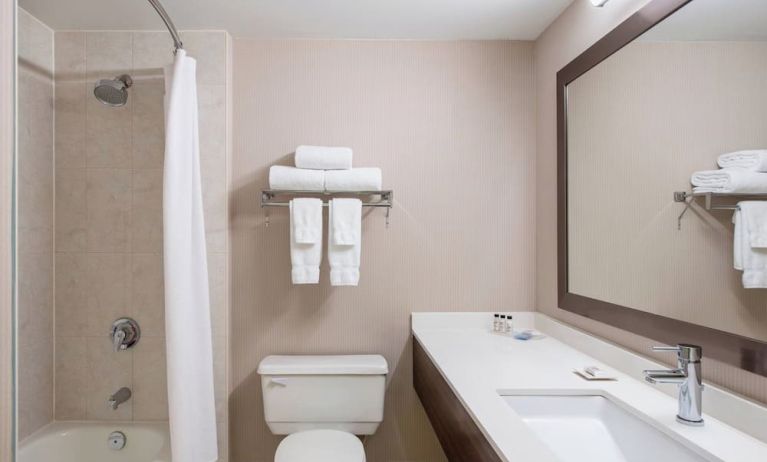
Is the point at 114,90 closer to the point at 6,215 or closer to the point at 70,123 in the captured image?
the point at 70,123

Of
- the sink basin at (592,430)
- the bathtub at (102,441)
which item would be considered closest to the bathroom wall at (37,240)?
the bathtub at (102,441)

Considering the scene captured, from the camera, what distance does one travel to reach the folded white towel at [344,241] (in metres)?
1.98

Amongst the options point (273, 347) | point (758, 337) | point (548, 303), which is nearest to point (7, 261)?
point (758, 337)

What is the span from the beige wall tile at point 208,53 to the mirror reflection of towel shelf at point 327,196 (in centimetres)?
59

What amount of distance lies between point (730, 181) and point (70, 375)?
2.68 metres

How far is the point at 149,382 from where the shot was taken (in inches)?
81.8

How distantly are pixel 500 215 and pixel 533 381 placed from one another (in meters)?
1.02

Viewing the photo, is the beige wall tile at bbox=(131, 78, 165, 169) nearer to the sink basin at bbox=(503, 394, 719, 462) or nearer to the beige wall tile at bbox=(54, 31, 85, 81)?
the beige wall tile at bbox=(54, 31, 85, 81)

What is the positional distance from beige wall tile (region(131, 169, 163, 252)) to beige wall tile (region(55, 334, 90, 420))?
541 mm

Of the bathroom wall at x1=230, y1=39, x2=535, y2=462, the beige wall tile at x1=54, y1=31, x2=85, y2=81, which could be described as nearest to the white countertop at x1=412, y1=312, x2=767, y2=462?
the bathroom wall at x1=230, y1=39, x2=535, y2=462

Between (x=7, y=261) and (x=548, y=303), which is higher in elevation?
(x=7, y=261)

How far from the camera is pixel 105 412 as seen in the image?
2078 mm

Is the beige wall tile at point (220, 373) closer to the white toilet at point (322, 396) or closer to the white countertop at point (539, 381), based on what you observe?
the white toilet at point (322, 396)

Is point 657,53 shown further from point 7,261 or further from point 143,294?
point 143,294
